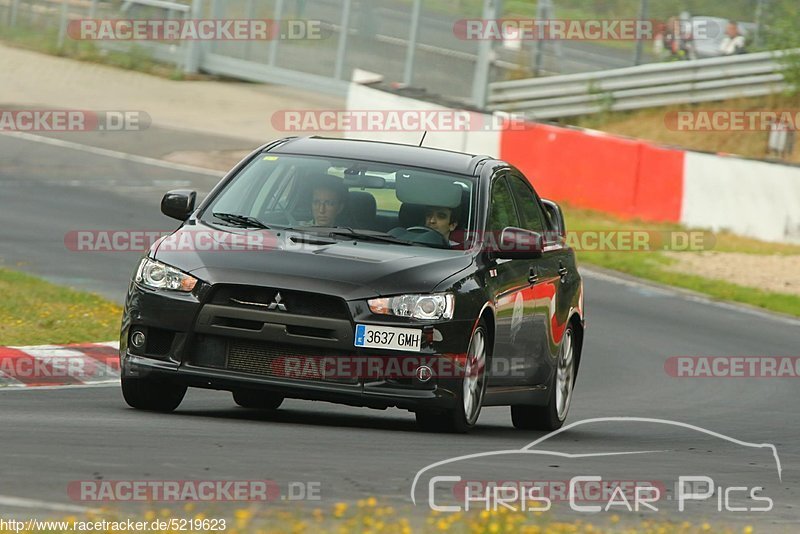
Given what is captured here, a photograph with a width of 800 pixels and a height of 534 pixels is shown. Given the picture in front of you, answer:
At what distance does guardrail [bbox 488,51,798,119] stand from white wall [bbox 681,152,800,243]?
7.79 metres

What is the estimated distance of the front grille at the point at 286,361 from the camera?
345 inches

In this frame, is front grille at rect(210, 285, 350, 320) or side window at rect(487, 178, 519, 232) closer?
front grille at rect(210, 285, 350, 320)

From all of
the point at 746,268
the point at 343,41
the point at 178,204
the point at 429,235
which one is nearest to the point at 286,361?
the point at 429,235

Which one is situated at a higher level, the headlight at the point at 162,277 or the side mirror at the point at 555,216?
the side mirror at the point at 555,216

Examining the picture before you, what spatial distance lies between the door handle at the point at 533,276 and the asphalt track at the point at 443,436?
0.93 m

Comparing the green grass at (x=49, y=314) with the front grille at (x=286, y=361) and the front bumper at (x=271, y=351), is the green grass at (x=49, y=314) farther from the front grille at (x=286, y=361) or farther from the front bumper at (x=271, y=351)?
the front grille at (x=286, y=361)

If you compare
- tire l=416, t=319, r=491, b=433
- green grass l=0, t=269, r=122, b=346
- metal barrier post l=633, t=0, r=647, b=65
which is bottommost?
green grass l=0, t=269, r=122, b=346

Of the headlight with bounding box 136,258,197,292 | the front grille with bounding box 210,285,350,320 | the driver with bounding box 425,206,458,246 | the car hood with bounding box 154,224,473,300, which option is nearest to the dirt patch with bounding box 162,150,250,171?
the driver with bounding box 425,206,458,246

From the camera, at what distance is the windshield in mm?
9641

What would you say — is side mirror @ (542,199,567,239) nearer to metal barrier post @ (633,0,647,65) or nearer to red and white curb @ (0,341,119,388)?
red and white curb @ (0,341,119,388)

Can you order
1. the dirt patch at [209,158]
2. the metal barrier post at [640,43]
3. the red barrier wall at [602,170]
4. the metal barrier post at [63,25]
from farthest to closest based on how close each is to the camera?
the metal barrier post at [63,25], the metal barrier post at [640,43], the dirt patch at [209,158], the red barrier wall at [602,170]

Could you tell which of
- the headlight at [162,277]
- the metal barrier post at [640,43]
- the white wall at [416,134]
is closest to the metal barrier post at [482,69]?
the metal barrier post at [640,43]

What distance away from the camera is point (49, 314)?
13.1 m

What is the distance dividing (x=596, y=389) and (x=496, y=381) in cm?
391
